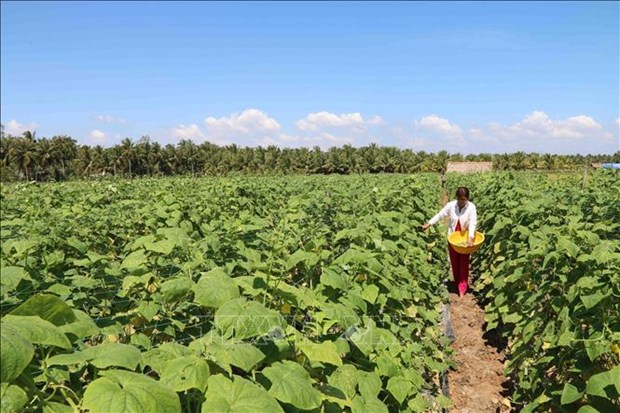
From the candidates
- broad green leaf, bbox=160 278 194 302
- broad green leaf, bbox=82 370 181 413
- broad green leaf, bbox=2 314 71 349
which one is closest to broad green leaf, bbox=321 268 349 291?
broad green leaf, bbox=160 278 194 302

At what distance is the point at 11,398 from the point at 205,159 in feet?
243

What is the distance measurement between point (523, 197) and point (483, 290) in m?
1.96

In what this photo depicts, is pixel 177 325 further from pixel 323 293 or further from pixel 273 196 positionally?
pixel 273 196

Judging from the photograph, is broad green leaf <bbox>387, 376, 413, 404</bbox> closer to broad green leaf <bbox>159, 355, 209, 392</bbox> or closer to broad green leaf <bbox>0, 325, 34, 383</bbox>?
broad green leaf <bbox>159, 355, 209, 392</bbox>

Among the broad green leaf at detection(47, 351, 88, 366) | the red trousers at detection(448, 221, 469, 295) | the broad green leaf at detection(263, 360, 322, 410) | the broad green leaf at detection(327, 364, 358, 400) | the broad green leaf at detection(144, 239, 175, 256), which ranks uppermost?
the broad green leaf at detection(144, 239, 175, 256)

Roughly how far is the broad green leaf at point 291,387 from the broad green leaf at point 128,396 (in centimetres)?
42

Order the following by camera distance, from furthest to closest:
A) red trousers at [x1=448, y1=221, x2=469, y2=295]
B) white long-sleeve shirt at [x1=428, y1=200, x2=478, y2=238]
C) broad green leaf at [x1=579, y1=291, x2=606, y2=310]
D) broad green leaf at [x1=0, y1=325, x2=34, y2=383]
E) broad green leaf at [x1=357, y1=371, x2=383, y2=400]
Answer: red trousers at [x1=448, y1=221, x2=469, y2=295]
white long-sleeve shirt at [x1=428, y1=200, x2=478, y2=238]
broad green leaf at [x1=579, y1=291, x2=606, y2=310]
broad green leaf at [x1=357, y1=371, x2=383, y2=400]
broad green leaf at [x1=0, y1=325, x2=34, y2=383]

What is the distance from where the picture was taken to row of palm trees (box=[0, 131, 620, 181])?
64.8 meters

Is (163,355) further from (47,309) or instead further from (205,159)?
(205,159)

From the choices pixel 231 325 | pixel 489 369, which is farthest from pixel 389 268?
pixel 231 325

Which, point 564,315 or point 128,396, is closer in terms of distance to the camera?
point 128,396

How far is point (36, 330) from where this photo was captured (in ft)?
4.82

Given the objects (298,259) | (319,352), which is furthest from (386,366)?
(319,352)

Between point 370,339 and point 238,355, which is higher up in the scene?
point 238,355
